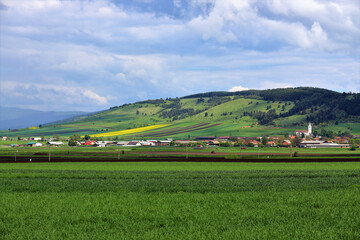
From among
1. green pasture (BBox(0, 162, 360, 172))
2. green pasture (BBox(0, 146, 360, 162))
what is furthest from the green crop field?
green pasture (BBox(0, 146, 360, 162))

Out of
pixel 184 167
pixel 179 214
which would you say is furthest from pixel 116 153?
pixel 179 214

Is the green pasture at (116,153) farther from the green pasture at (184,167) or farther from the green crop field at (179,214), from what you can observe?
the green crop field at (179,214)

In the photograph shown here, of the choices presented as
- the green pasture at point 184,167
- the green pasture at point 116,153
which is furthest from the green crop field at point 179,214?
the green pasture at point 116,153

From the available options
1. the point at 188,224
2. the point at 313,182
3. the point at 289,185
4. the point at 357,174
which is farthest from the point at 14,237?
the point at 357,174

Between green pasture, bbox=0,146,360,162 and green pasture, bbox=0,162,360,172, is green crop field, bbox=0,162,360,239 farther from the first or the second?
green pasture, bbox=0,146,360,162

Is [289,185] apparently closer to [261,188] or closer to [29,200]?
[261,188]

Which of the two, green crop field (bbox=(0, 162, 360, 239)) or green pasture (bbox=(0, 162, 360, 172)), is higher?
green crop field (bbox=(0, 162, 360, 239))

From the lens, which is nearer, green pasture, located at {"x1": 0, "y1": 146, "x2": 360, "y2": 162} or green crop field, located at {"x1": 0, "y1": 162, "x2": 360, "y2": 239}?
green crop field, located at {"x1": 0, "y1": 162, "x2": 360, "y2": 239}

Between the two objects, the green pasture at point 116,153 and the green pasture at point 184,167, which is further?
the green pasture at point 116,153

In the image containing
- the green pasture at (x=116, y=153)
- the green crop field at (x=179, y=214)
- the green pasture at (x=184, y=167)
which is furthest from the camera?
the green pasture at (x=116, y=153)

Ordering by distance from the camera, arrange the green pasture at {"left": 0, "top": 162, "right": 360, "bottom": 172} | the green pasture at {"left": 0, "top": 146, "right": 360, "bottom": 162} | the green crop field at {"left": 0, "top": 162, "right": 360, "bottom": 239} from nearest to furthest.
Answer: the green crop field at {"left": 0, "top": 162, "right": 360, "bottom": 239}, the green pasture at {"left": 0, "top": 162, "right": 360, "bottom": 172}, the green pasture at {"left": 0, "top": 146, "right": 360, "bottom": 162}

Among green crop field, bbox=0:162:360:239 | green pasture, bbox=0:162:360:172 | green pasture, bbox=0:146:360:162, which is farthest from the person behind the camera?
green pasture, bbox=0:146:360:162

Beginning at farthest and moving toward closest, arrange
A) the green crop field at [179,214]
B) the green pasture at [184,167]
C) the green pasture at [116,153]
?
1. the green pasture at [116,153]
2. the green pasture at [184,167]
3. the green crop field at [179,214]

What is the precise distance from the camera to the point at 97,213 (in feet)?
72.9
